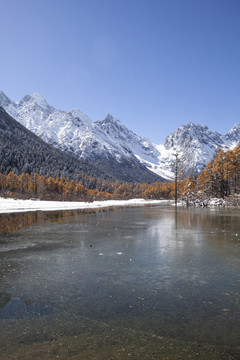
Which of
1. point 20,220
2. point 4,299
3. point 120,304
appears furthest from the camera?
point 20,220

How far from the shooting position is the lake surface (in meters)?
4.29

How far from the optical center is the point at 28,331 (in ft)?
15.8

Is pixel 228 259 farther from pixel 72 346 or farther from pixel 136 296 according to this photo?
pixel 72 346

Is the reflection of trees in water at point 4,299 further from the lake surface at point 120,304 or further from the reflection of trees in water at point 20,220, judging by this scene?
the reflection of trees in water at point 20,220

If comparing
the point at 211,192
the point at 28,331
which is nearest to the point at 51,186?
the point at 211,192

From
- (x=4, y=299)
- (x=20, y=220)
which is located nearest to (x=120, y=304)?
(x=4, y=299)

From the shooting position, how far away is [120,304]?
597 cm

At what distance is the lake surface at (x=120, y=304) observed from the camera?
4293 mm

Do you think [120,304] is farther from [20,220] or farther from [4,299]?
[20,220]

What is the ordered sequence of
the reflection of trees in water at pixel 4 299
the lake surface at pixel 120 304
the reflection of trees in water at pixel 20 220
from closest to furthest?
1. the lake surface at pixel 120 304
2. the reflection of trees in water at pixel 4 299
3. the reflection of trees in water at pixel 20 220

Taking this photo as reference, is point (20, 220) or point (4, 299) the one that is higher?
point (20, 220)

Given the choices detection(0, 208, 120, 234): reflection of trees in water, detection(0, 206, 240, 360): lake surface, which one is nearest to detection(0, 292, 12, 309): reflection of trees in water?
detection(0, 206, 240, 360): lake surface

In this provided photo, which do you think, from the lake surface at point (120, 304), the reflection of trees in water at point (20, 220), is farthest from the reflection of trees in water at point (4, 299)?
the reflection of trees in water at point (20, 220)

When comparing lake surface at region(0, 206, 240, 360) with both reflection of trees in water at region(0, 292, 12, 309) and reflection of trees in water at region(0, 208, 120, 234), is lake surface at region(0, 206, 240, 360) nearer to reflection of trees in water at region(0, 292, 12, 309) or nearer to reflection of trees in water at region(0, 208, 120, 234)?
reflection of trees in water at region(0, 292, 12, 309)
